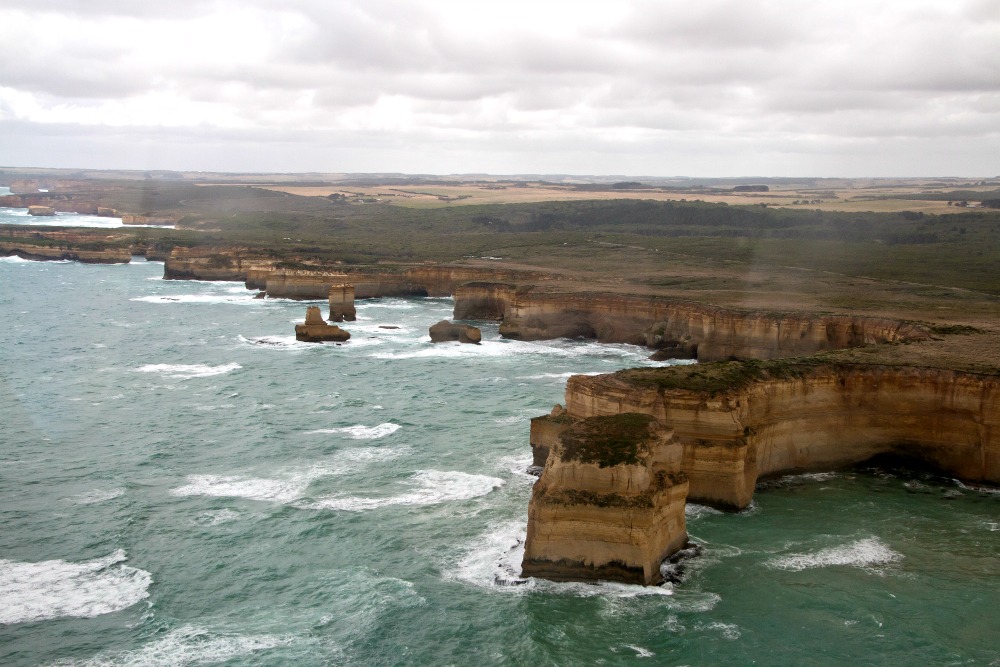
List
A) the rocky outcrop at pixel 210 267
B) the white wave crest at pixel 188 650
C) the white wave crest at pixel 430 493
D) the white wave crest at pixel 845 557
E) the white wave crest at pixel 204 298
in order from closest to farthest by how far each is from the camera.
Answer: the white wave crest at pixel 188 650 < the white wave crest at pixel 845 557 < the white wave crest at pixel 430 493 < the white wave crest at pixel 204 298 < the rocky outcrop at pixel 210 267

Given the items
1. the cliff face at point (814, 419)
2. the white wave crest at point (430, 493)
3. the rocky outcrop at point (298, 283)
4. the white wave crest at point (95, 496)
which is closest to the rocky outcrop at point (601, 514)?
the cliff face at point (814, 419)

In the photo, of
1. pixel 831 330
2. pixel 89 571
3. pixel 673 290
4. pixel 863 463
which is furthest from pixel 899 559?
pixel 673 290

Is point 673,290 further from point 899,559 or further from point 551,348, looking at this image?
point 899,559

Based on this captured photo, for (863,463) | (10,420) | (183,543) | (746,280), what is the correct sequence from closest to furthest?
(183,543) < (863,463) < (10,420) < (746,280)

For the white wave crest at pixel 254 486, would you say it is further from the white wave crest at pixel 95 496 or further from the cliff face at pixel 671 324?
the cliff face at pixel 671 324

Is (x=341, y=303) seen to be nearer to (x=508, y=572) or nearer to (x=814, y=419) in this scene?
(x=814, y=419)

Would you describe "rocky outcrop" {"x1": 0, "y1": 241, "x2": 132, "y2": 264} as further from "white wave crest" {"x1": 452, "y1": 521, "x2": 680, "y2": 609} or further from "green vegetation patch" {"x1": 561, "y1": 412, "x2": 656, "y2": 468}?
"green vegetation patch" {"x1": 561, "y1": 412, "x2": 656, "y2": 468}
